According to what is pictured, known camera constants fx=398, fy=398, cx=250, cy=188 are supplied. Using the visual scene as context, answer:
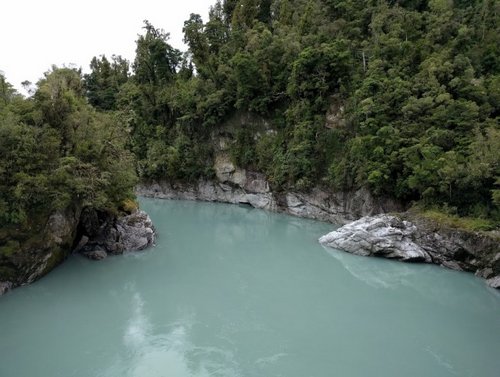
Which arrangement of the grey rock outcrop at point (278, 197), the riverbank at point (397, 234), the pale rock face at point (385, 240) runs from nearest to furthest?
1. the riverbank at point (397, 234)
2. the pale rock face at point (385, 240)
3. the grey rock outcrop at point (278, 197)

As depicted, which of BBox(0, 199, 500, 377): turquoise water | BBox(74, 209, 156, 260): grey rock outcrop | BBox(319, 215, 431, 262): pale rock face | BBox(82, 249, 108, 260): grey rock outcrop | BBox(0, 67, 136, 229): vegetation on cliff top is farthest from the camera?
BBox(74, 209, 156, 260): grey rock outcrop

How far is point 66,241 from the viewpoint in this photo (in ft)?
51.9

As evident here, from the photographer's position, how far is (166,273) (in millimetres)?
15844

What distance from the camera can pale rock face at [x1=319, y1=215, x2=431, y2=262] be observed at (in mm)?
17109

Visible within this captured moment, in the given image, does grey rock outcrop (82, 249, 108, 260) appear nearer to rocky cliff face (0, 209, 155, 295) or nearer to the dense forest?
rocky cliff face (0, 209, 155, 295)

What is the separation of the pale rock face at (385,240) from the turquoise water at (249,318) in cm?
47

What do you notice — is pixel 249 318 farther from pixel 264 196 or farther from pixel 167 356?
pixel 264 196

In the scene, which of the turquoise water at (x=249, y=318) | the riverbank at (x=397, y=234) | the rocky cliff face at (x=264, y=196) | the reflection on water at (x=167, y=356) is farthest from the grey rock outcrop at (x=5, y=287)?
the rocky cliff face at (x=264, y=196)

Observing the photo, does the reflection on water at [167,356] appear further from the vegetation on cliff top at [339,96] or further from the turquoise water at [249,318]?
the vegetation on cliff top at [339,96]

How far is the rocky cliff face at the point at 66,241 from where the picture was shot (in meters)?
13.5

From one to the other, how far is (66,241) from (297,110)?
18.1 m

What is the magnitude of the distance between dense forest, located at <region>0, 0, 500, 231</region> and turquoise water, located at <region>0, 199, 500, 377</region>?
3383mm

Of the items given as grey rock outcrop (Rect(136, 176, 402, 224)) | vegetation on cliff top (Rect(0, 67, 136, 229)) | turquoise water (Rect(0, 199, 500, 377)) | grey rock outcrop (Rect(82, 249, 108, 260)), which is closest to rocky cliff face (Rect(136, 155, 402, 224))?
grey rock outcrop (Rect(136, 176, 402, 224))

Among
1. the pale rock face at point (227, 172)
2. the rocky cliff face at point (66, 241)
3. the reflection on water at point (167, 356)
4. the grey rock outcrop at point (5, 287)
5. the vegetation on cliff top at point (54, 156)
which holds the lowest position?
the reflection on water at point (167, 356)
